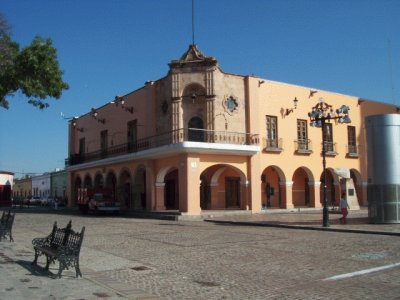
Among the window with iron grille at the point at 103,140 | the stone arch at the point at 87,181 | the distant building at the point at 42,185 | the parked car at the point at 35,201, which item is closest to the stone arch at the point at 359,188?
the window with iron grille at the point at 103,140

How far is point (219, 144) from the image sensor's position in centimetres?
2672

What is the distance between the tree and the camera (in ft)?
38.3

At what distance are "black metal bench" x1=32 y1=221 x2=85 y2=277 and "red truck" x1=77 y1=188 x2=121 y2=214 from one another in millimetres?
21322

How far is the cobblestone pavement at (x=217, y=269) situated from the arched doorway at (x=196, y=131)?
42.5 ft

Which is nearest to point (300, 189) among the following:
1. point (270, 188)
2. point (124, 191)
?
point (270, 188)

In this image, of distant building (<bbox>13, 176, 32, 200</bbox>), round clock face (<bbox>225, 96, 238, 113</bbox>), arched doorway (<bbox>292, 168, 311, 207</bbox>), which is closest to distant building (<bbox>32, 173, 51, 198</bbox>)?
distant building (<bbox>13, 176, 32, 200</bbox>)

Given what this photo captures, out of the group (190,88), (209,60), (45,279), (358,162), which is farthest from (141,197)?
(45,279)

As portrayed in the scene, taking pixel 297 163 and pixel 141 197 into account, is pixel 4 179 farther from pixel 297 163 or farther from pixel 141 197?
pixel 297 163

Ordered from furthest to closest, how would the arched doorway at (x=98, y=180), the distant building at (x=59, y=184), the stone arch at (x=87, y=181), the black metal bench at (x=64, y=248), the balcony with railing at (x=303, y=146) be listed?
the distant building at (x=59, y=184) → the stone arch at (x=87, y=181) → the arched doorway at (x=98, y=180) → the balcony with railing at (x=303, y=146) → the black metal bench at (x=64, y=248)

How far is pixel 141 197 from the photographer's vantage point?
1341 inches

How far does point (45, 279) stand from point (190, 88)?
21437 mm

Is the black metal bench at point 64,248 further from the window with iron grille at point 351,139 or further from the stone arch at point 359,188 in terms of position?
the stone arch at point 359,188

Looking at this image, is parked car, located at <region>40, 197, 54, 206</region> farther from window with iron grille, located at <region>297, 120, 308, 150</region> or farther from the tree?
the tree

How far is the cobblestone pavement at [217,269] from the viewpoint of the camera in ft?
24.8
